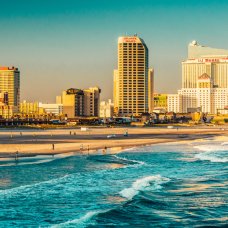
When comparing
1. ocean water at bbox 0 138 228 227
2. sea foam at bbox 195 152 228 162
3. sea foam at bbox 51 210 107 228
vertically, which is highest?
sea foam at bbox 195 152 228 162

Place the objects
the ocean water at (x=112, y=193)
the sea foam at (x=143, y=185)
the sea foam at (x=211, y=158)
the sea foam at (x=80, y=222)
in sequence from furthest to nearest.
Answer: the sea foam at (x=211, y=158) → the sea foam at (x=143, y=185) → the ocean water at (x=112, y=193) → the sea foam at (x=80, y=222)

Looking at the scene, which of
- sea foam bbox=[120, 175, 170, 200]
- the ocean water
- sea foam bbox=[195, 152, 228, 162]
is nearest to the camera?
the ocean water

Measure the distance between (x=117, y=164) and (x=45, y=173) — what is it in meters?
9.06

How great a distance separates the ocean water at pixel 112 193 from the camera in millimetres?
24812

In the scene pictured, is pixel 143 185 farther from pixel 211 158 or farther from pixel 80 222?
pixel 211 158

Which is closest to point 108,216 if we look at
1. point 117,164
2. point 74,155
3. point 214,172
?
point 214,172

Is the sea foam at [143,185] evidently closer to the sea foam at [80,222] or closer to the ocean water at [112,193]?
the ocean water at [112,193]

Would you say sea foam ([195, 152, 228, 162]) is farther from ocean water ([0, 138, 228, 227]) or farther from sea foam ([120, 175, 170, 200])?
sea foam ([120, 175, 170, 200])

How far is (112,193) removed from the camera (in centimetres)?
3136

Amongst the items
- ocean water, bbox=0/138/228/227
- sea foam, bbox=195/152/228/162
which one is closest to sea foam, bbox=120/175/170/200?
ocean water, bbox=0/138/228/227

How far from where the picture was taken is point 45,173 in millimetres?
39719

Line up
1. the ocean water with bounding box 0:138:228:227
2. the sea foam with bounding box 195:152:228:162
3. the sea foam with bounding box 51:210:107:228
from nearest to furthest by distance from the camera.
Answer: the sea foam with bounding box 51:210:107:228, the ocean water with bounding box 0:138:228:227, the sea foam with bounding box 195:152:228:162

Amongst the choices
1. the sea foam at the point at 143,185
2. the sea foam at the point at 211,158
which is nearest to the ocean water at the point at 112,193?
the sea foam at the point at 143,185

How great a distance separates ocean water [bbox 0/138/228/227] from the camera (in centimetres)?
2481
